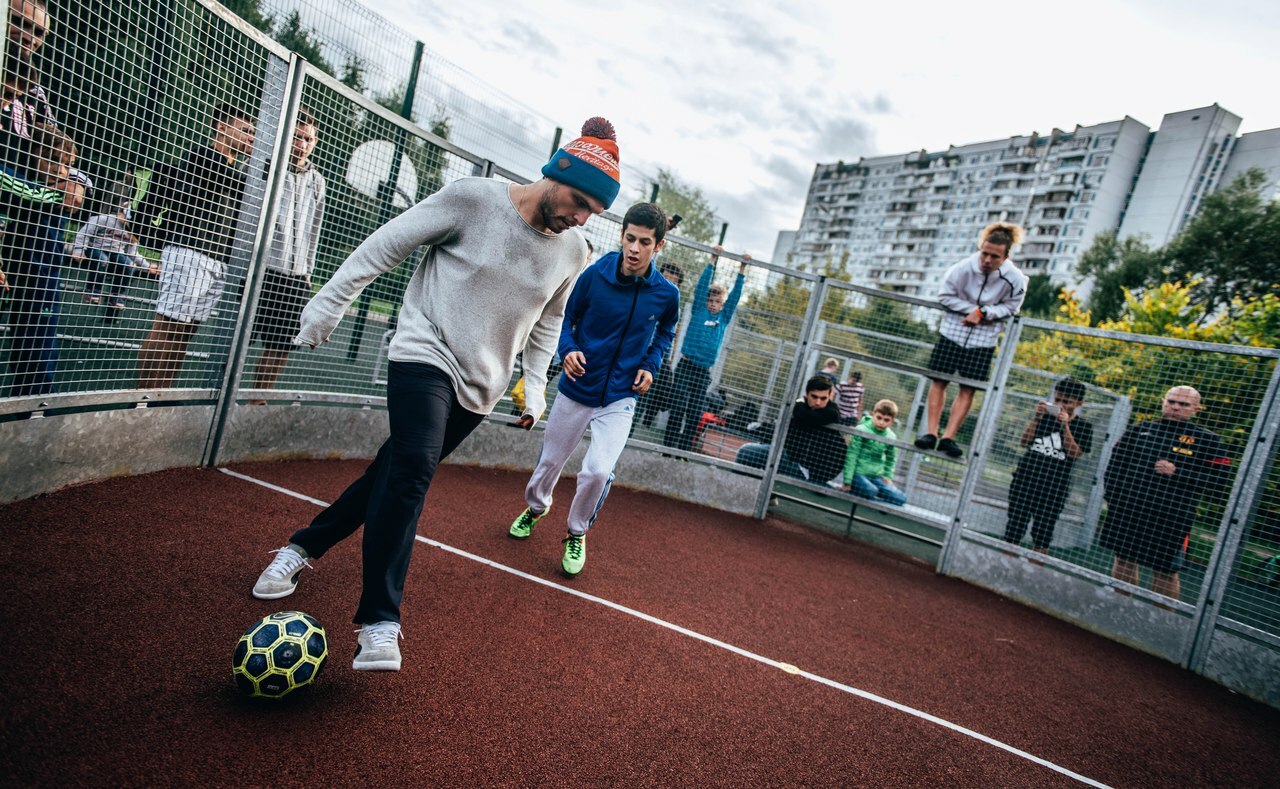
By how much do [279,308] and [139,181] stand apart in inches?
55.6

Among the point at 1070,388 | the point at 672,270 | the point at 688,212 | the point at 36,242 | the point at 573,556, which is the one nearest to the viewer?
the point at 36,242

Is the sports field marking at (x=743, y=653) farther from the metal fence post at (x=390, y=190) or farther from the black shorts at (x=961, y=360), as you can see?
the black shorts at (x=961, y=360)

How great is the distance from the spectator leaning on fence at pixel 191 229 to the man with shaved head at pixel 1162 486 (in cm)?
777

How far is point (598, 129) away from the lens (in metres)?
2.84

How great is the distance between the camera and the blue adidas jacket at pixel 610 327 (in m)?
4.41

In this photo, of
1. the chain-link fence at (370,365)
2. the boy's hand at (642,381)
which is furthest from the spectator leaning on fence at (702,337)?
the boy's hand at (642,381)

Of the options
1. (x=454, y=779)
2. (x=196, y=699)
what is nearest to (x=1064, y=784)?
Answer: (x=454, y=779)

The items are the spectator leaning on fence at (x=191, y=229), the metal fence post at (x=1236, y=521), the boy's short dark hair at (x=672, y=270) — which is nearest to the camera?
the spectator leaning on fence at (x=191, y=229)

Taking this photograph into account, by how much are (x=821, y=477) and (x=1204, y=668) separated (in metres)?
3.66

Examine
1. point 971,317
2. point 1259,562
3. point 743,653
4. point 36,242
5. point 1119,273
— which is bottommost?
point 743,653

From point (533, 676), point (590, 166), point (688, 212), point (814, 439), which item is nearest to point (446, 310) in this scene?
point (590, 166)

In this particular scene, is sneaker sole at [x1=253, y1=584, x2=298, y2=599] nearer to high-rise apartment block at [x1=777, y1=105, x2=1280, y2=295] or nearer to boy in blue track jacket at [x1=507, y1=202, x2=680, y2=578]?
boy in blue track jacket at [x1=507, y1=202, x2=680, y2=578]

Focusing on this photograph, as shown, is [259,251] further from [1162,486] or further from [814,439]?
[1162,486]

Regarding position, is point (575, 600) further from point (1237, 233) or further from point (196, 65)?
point (1237, 233)
